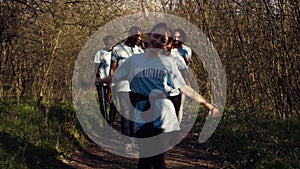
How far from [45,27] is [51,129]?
2626mm

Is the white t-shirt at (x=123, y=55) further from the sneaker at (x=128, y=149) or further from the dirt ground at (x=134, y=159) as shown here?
the dirt ground at (x=134, y=159)

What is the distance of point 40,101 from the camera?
12414mm

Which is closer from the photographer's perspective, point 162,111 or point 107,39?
point 162,111

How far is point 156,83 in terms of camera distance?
4.96 meters

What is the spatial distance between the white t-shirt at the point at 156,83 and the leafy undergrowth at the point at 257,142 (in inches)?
80.0

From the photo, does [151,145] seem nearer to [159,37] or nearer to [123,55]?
[159,37]

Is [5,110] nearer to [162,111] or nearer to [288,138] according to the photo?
[288,138]

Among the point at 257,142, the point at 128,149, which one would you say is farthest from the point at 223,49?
the point at 128,149

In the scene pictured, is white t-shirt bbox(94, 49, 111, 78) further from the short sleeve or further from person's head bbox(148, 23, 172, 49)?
person's head bbox(148, 23, 172, 49)

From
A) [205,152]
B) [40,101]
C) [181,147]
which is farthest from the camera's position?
[40,101]

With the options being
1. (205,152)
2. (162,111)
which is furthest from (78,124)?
(162,111)

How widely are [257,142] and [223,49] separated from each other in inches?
163

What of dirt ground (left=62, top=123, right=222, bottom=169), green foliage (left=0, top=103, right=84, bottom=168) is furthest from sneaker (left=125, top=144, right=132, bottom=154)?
green foliage (left=0, top=103, right=84, bottom=168)

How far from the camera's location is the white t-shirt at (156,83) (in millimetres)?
4957
